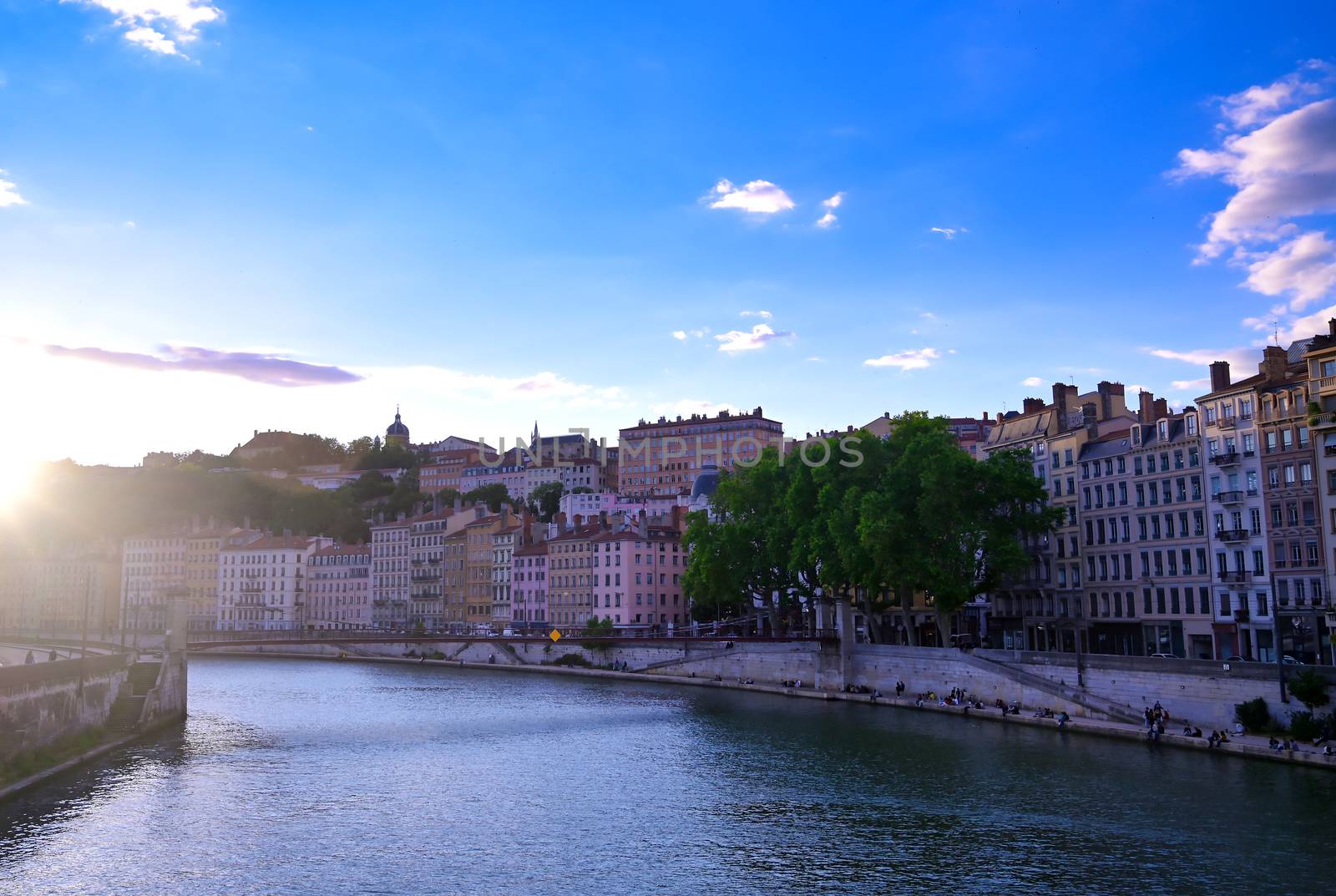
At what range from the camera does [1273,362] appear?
56.6 metres

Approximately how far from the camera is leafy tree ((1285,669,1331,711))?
3900cm

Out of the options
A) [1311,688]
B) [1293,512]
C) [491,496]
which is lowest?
[1311,688]

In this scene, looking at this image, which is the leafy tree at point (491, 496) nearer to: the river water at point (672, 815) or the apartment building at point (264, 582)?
the apartment building at point (264, 582)

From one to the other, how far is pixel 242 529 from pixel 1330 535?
137 meters

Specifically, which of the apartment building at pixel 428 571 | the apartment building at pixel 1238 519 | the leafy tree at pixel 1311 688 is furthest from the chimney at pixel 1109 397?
the apartment building at pixel 428 571

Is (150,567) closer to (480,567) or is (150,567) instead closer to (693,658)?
(480,567)

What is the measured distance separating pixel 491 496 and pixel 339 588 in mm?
32814

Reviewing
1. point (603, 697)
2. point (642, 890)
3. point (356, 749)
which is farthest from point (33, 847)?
point (603, 697)

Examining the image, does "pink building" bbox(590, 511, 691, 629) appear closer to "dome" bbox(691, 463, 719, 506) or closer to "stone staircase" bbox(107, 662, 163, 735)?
"dome" bbox(691, 463, 719, 506)

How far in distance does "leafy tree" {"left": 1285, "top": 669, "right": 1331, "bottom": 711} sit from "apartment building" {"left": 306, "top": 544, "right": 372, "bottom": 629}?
11362 centimetres

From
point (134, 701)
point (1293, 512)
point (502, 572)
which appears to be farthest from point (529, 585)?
point (1293, 512)

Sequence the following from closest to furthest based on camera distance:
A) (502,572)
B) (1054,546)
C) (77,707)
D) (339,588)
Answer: (77,707)
(1054,546)
(502,572)
(339,588)

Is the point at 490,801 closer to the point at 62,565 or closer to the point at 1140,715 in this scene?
the point at 1140,715

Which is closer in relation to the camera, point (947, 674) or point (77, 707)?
point (77, 707)
